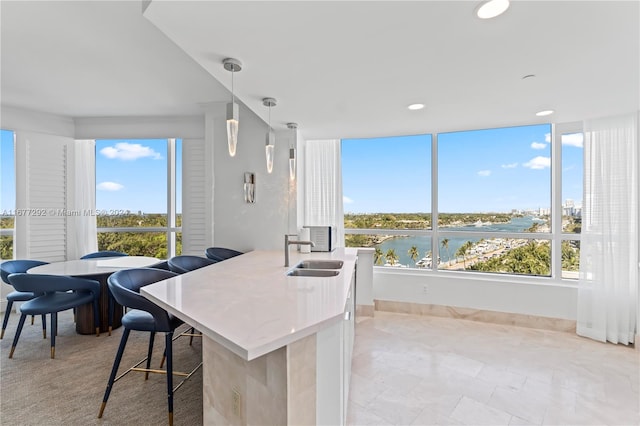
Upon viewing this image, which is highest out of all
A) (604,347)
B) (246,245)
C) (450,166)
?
(450,166)

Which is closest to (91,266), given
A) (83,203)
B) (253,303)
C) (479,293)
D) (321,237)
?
(83,203)

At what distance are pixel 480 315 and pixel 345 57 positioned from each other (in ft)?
11.3

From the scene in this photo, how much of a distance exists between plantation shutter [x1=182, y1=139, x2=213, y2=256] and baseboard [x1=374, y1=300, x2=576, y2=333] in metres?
2.65

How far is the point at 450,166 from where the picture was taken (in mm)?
4117

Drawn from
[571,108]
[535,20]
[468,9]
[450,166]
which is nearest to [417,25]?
[468,9]

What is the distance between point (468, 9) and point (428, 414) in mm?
2377

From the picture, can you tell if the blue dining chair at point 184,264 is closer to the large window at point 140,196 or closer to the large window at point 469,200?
the large window at point 140,196

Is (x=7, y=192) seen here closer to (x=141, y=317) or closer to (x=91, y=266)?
Result: (x=91, y=266)

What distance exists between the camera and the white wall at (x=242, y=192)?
388cm

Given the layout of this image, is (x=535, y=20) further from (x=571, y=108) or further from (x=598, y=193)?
(x=598, y=193)

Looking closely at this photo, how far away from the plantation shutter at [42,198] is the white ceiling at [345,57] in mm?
704

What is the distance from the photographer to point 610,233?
10.2ft

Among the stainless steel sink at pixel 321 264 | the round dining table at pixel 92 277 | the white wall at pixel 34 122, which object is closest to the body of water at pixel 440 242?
the stainless steel sink at pixel 321 264

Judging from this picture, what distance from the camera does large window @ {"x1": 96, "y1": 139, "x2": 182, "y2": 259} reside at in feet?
15.2
